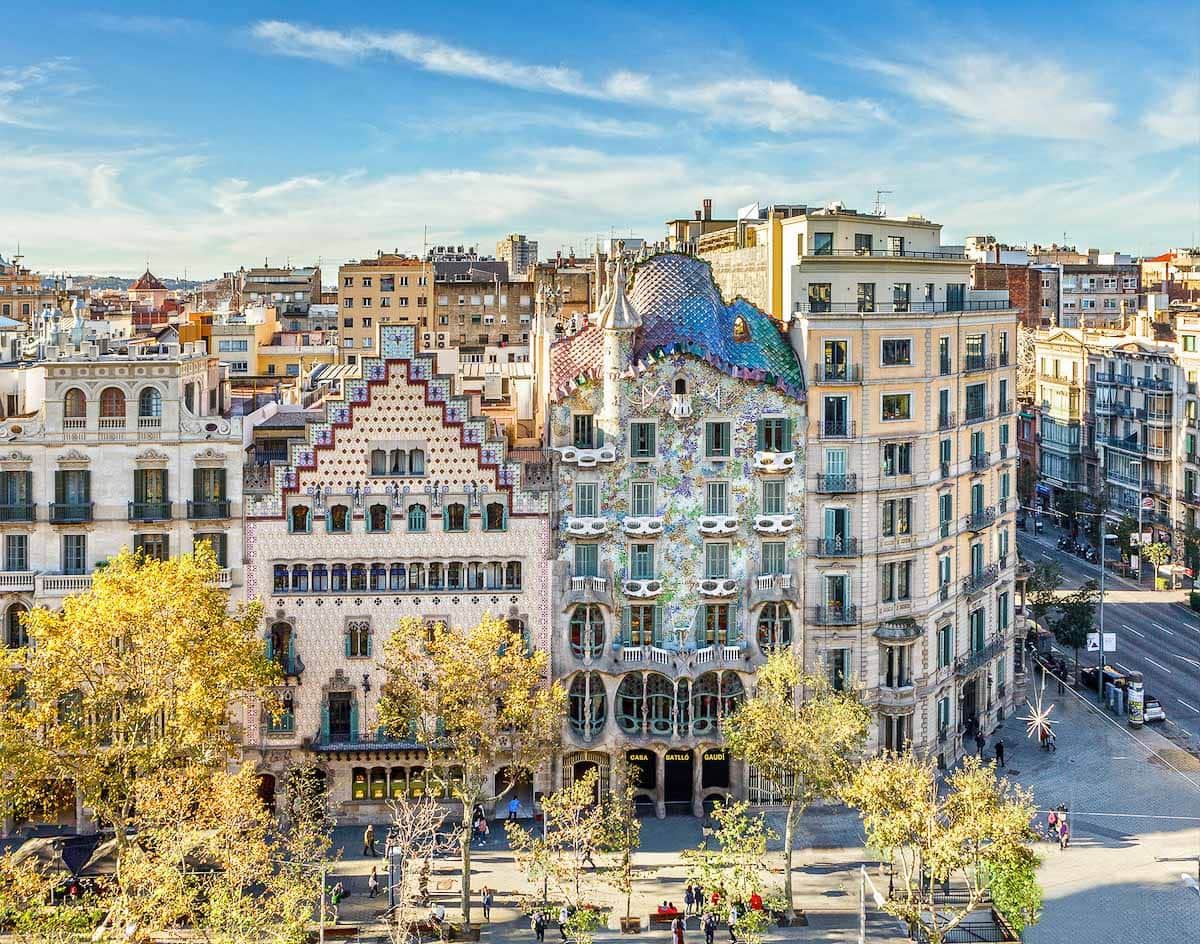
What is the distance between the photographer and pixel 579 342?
254 ft

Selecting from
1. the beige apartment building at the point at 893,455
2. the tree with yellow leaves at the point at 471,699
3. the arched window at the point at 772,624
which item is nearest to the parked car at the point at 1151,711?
the beige apartment building at the point at 893,455

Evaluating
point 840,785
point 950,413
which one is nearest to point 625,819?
point 840,785

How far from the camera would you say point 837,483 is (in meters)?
76.6

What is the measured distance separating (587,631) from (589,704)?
3.88 m

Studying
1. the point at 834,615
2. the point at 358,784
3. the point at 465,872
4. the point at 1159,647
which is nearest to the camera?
the point at 465,872

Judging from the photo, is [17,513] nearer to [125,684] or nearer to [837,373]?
[125,684]

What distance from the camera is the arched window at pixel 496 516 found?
7488 centimetres

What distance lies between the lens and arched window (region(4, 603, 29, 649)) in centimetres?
7288

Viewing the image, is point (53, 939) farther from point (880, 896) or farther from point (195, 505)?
point (880, 896)

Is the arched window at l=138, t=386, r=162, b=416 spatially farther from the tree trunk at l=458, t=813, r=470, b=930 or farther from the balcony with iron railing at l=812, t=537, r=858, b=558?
the balcony with iron railing at l=812, t=537, r=858, b=558

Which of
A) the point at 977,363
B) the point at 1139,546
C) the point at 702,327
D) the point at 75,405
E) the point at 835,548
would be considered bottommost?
the point at 1139,546

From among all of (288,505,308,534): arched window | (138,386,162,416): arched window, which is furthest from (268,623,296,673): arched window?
(138,386,162,416): arched window

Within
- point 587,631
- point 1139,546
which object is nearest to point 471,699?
point 587,631

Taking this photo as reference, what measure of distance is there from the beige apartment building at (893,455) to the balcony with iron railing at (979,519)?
188 millimetres
